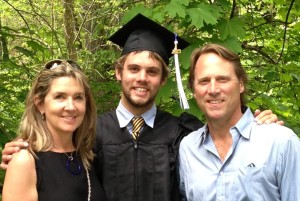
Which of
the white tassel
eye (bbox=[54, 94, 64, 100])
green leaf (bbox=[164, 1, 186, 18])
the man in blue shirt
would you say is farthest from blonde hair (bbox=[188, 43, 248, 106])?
eye (bbox=[54, 94, 64, 100])

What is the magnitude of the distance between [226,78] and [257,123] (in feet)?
1.07

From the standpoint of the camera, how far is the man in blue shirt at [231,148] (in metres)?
2.41

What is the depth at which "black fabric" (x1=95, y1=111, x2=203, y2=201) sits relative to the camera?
296 cm

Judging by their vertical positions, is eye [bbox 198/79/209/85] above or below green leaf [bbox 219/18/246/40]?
below

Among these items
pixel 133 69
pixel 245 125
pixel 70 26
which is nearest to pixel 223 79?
pixel 245 125

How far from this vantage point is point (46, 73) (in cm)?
271

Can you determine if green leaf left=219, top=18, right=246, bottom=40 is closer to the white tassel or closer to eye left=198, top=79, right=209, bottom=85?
the white tassel

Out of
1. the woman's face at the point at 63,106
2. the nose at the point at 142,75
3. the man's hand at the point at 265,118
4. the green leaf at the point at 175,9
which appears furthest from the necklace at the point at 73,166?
the green leaf at the point at 175,9

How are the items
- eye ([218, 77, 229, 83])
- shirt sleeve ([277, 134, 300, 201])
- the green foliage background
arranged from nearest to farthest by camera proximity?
shirt sleeve ([277, 134, 300, 201])
eye ([218, 77, 229, 83])
the green foliage background

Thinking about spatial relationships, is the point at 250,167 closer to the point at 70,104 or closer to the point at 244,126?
the point at 244,126

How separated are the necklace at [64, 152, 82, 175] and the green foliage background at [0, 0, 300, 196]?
3.51ft

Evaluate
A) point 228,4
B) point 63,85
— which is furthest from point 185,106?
point 228,4

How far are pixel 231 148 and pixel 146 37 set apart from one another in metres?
1.23

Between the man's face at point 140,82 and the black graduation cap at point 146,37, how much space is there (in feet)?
0.50
